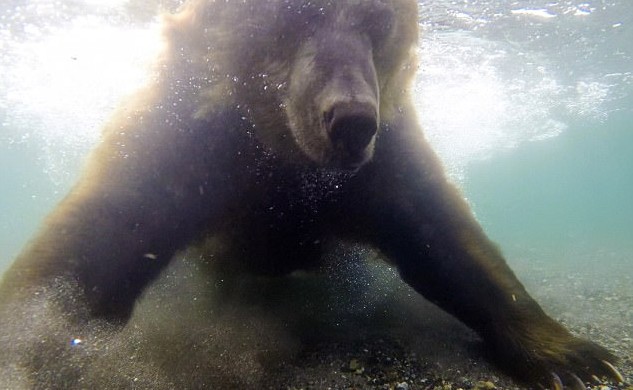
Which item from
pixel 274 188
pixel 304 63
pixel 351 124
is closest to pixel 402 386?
pixel 274 188

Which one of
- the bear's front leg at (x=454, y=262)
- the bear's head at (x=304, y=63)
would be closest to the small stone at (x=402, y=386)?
the bear's front leg at (x=454, y=262)

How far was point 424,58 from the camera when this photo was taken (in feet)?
44.4

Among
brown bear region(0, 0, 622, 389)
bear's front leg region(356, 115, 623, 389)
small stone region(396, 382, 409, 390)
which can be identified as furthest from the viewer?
bear's front leg region(356, 115, 623, 389)

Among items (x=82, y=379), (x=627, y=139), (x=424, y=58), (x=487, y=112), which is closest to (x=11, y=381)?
(x=82, y=379)

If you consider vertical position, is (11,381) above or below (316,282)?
below

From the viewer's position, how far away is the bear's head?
6.66 ft

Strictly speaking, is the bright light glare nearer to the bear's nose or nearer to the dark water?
the dark water

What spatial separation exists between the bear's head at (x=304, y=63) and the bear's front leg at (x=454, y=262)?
406mm

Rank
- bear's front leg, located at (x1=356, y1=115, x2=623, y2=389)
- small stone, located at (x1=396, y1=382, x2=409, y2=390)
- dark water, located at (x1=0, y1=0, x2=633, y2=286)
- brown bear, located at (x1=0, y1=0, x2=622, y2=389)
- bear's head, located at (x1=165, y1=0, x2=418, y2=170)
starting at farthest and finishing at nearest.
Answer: dark water, located at (x1=0, y1=0, x2=633, y2=286) < bear's front leg, located at (x1=356, y1=115, x2=623, y2=389) < small stone, located at (x1=396, y1=382, x2=409, y2=390) < brown bear, located at (x1=0, y1=0, x2=622, y2=389) < bear's head, located at (x1=165, y1=0, x2=418, y2=170)

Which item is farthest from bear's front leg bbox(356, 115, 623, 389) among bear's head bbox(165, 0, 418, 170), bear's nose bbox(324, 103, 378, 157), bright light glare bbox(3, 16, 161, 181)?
bright light glare bbox(3, 16, 161, 181)

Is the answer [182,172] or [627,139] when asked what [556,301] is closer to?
[182,172]

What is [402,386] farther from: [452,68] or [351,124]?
[452,68]

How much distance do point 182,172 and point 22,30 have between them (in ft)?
38.7

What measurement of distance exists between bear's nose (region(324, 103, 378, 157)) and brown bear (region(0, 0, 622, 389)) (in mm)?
11
